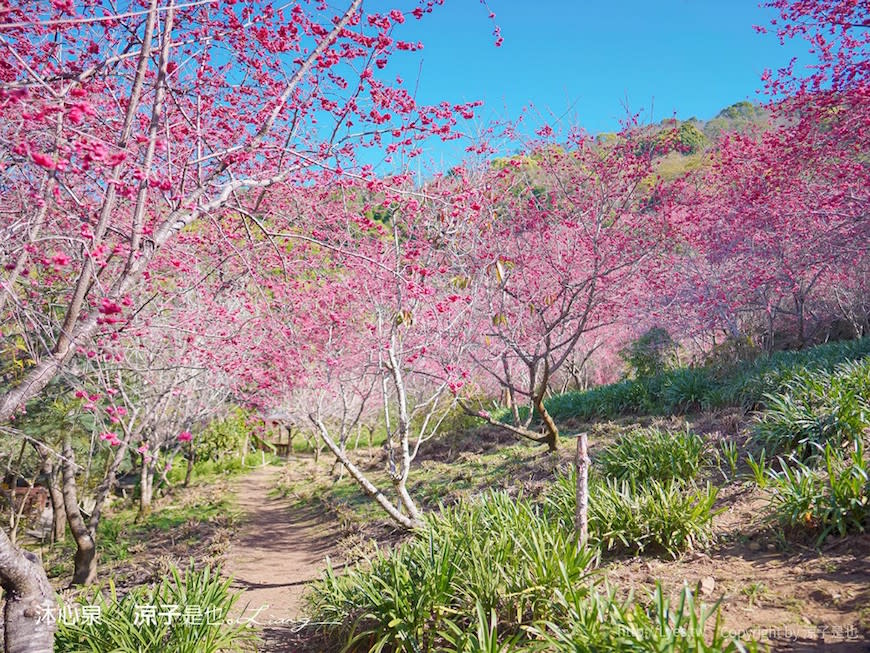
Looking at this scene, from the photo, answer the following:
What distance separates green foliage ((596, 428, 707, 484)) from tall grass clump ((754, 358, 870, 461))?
751mm

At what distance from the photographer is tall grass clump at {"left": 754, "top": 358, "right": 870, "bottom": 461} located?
4863mm

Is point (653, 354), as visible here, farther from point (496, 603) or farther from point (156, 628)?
point (156, 628)

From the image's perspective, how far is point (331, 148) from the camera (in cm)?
408

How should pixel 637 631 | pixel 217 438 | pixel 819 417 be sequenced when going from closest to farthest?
1. pixel 637 631
2. pixel 819 417
3. pixel 217 438

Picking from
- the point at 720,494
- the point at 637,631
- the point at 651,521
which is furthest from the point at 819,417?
the point at 637,631

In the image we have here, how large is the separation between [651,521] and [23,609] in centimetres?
443

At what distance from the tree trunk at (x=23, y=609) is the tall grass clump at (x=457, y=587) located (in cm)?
188

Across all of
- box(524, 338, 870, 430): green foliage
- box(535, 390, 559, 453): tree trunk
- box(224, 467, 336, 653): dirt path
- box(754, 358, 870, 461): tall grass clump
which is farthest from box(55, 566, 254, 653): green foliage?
box(524, 338, 870, 430): green foliage

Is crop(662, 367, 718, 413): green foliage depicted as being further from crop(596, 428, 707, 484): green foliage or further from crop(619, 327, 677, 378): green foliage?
crop(596, 428, 707, 484): green foliage

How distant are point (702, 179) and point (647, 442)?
961 cm

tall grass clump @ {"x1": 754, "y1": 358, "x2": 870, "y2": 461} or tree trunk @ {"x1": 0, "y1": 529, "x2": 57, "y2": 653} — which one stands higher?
tall grass clump @ {"x1": 754, "y1": 358, "x2": 870, "y2": 461}

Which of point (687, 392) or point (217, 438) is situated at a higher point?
point (687, 392)

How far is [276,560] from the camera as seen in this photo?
28.3 ft

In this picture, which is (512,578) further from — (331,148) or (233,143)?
(233,143)
